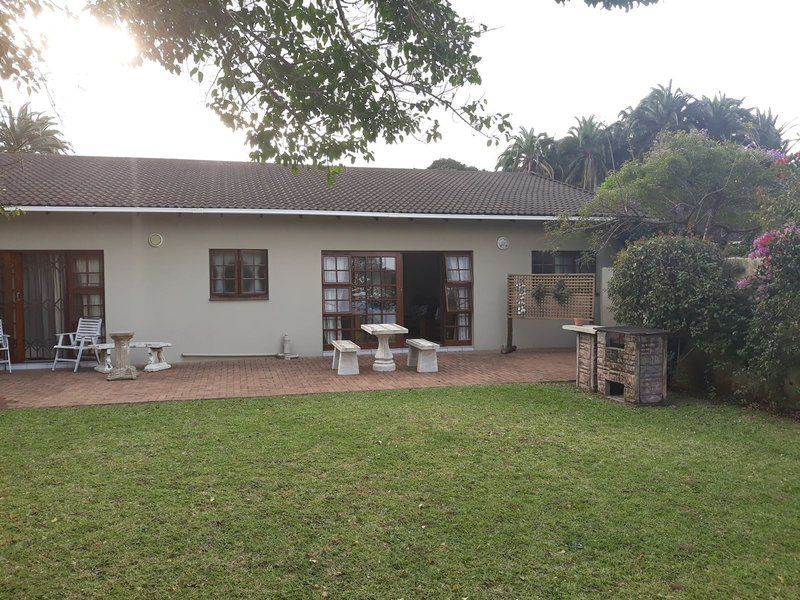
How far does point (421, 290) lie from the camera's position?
17.6 meters

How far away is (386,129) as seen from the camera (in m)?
5.23

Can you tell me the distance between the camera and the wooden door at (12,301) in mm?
10625

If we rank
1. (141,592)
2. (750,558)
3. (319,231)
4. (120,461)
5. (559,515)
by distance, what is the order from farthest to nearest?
(319,231), (120,461), (559,515), (750,558), (141,592)

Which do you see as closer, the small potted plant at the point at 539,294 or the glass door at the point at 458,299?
the small potted plant at the point at 539,294

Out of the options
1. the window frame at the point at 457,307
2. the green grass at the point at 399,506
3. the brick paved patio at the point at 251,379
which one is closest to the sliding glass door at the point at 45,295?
the brick paved patio at the point at 251,379

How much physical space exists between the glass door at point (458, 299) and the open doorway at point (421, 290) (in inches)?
103

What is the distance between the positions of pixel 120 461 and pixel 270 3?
3.90 metres

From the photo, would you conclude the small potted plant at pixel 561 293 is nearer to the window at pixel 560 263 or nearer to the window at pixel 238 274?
the window at pixel 560 263

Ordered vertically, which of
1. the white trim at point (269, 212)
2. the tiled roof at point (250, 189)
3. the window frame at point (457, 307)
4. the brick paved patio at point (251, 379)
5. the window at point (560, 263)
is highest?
the tiled roof at point (250, 189)

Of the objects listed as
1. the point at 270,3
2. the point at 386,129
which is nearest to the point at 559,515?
the point at 386,129

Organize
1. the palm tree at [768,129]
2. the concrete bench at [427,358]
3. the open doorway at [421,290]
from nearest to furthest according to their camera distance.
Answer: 1. the concrete bench at [427,358]
2. the open doorway at [421,290]
3. the palm tree at [768,129]

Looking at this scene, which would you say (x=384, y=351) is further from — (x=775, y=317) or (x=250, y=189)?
(x=775, y=317)

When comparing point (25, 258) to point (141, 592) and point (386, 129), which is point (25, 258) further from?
point (141, 592)

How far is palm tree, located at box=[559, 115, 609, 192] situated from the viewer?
37.5 meters
